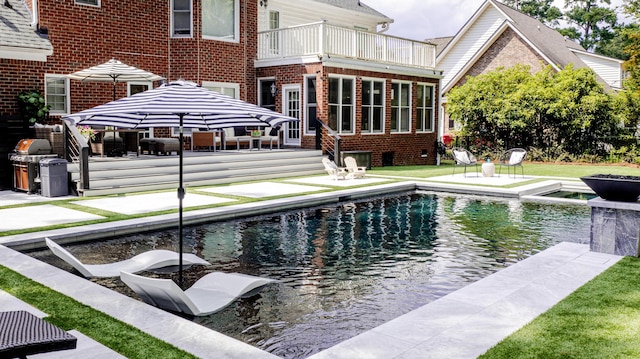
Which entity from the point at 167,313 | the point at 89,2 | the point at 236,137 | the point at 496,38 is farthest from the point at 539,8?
the point at 167,313

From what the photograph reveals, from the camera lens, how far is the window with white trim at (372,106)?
21062 millimetres

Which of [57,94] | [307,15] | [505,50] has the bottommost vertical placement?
[57,94]

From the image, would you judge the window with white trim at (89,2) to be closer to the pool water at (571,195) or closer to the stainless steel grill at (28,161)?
the stainless steel grill at (28,161)

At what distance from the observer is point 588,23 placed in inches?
2247

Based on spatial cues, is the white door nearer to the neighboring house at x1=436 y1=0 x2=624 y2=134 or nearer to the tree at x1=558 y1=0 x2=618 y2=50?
the neighboring house at x1=436 y1=0 x2=624 y2=134

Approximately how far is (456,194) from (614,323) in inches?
383

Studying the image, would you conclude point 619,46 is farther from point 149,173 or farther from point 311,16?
point 149,173

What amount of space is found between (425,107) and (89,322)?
20.8 metres

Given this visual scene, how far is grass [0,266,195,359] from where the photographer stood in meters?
4.14

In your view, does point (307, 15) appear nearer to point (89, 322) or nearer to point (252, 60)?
point (252, 60)

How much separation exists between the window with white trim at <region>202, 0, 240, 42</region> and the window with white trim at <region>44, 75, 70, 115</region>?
502 centimetres

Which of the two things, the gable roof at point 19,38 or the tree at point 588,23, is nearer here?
the gable roof at point 19,38

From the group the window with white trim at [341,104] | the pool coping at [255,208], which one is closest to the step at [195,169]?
the window with white trim at [341,104]

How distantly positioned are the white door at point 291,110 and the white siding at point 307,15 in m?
3.28
